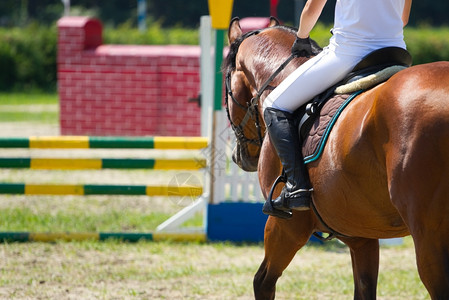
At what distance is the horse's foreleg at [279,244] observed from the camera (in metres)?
3.81

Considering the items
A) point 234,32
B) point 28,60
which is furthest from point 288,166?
point 28,60

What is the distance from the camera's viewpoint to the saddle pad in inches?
Answer: 133

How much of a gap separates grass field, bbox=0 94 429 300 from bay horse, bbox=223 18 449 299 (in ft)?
4.80

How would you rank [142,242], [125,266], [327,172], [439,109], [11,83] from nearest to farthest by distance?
[439,109]
[327,172]
[125,266]
[142,242]
[11,83]

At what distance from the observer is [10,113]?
20.8 metres

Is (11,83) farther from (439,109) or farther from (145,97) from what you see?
(439,109)

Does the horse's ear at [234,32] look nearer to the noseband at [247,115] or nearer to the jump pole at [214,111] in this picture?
the noseband at [247,115]

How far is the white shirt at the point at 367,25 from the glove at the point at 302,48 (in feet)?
1.21

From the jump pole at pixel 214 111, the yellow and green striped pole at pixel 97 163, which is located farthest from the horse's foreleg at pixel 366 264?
the yellow and green striped pole at pixel 97 163

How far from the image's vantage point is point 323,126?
3438 mm

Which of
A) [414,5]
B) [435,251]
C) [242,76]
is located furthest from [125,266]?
[414,5]

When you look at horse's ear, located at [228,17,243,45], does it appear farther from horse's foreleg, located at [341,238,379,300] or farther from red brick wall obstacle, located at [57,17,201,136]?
red brick wall obstacle, located at [57,17,201,136]

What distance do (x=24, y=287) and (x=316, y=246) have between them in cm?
292

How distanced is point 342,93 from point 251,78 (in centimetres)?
97
